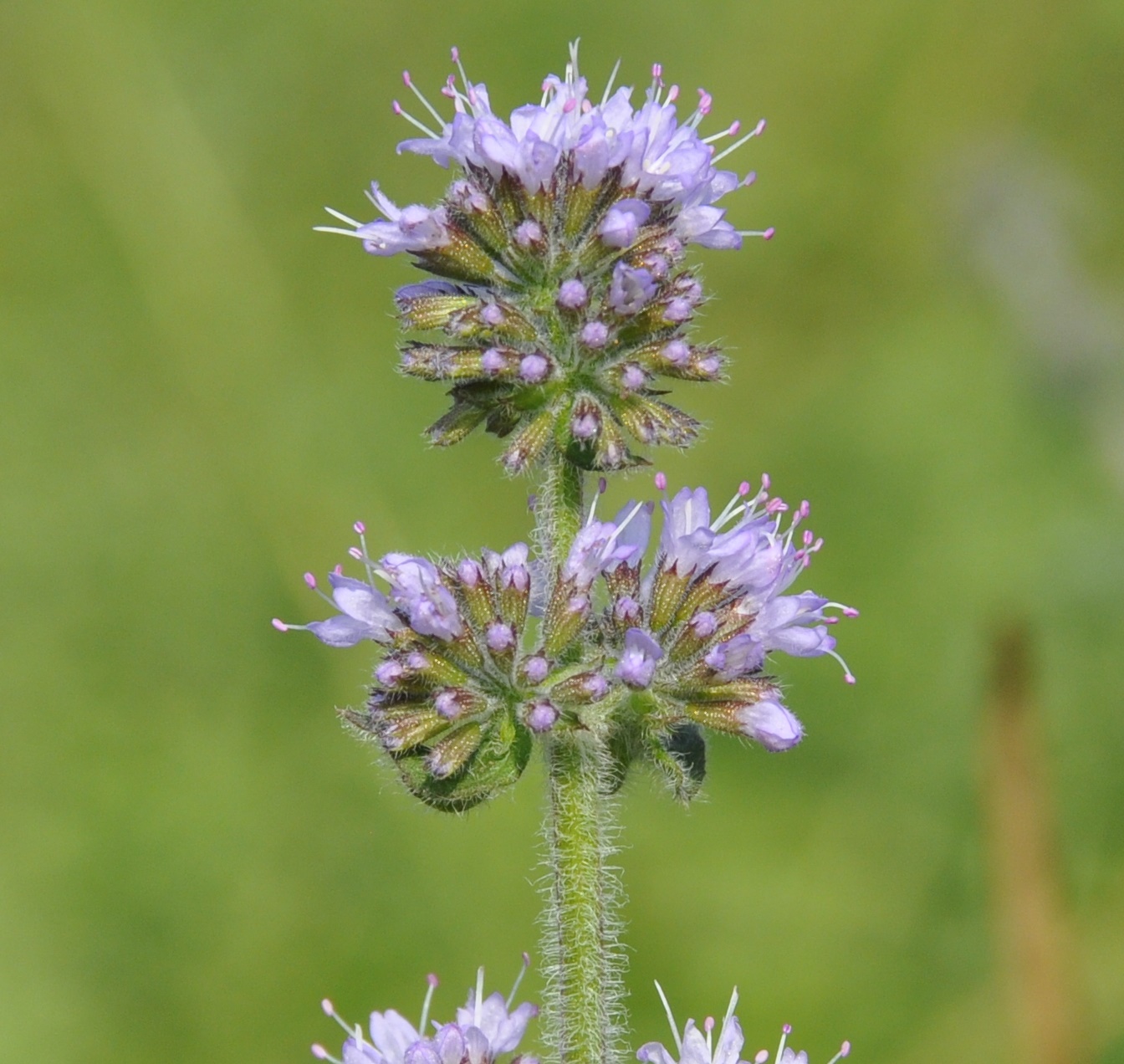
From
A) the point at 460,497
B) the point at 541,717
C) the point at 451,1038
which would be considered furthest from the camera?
the point at 460,497

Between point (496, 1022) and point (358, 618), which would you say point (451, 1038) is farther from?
point (358, 618)

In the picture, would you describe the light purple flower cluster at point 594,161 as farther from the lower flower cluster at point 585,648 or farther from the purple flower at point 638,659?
the purple flower at point 638,659

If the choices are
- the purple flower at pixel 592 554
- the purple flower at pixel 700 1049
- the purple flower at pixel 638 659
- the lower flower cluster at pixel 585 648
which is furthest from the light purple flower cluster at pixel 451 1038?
the purple flower at pixel 592 554

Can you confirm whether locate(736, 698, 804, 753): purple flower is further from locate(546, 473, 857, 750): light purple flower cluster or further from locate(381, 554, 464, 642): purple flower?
locate(381, 554, 464, 642): purple flower

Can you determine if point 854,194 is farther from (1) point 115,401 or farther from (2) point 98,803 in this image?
(2) point 98,803

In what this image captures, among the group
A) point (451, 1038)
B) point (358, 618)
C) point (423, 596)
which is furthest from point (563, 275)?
point (451, 1038)

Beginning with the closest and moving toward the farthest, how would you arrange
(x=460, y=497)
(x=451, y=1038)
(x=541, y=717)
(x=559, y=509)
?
(x=541, y=717) < (x=451, y=1038) < (x=559, y=509) < (x=460, y=497)

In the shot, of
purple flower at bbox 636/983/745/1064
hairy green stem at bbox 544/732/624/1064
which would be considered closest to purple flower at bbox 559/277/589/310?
hairy green stem at bbox 544/732/624/1064
